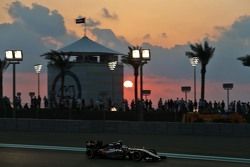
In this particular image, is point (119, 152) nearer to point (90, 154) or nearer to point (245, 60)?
point (90, 154)

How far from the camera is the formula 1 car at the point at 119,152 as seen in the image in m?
15.9

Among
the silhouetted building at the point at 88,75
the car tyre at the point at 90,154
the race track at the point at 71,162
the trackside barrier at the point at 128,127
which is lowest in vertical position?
the race track at the point at 71,162

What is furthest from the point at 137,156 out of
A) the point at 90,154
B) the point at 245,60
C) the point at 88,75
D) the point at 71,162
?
the point at 88,75

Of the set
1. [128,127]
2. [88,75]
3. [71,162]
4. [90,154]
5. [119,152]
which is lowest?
[71,162]

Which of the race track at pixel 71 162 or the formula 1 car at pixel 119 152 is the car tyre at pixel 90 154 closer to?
the formula 1 car at pixel 119 152

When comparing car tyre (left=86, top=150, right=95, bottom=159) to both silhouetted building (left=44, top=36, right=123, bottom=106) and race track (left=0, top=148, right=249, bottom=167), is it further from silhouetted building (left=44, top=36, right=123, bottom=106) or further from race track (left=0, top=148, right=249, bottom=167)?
silhouetted building (left=44, top=36, right=123, bottom=106)

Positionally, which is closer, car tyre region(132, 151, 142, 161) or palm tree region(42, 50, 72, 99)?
car tyre region(132, 151, 142, 161)

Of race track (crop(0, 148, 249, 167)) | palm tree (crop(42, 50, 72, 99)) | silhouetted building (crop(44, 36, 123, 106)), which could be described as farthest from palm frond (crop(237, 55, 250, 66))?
race track (crop(0, 148, 249, 167))

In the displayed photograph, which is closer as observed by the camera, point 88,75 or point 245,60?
point 245,60

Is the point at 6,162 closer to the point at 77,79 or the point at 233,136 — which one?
the point at 233,136

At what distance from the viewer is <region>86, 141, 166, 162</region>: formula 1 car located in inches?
625

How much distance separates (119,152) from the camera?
16234mm

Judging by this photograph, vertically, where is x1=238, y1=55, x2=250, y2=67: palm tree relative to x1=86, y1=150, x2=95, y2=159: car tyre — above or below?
above

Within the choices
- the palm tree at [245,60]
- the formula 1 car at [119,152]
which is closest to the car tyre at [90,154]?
the formula 1 car at [119,152]
